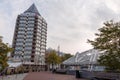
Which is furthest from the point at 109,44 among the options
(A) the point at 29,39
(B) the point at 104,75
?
(A) the point at 29,39

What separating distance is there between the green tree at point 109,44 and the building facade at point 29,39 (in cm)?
6651

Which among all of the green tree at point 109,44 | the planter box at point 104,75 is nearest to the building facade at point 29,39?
the planter box at point 104,75

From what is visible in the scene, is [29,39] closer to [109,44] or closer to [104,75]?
[104,75]

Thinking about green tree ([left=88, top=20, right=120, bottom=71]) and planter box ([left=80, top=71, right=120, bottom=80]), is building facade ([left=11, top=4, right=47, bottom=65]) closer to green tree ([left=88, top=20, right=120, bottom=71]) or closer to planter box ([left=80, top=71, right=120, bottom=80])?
planter box ([left=80, top=71, right=120, bottom=80])

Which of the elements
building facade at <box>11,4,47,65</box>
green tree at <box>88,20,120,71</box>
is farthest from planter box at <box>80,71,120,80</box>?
building facade at <box>11,4,47,65</box>

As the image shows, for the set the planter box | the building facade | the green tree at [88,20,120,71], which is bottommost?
the planter box

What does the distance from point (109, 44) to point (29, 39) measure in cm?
7344

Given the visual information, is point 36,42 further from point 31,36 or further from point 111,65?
point 111,65

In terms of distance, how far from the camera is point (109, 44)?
74.5 ft

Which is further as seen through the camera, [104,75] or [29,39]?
[29,39]

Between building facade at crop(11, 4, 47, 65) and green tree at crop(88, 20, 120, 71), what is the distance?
6651 centimetres

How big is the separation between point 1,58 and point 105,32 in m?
14.3

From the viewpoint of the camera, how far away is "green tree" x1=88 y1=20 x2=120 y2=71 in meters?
21.4

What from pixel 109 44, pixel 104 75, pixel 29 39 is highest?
pixel 29 39
